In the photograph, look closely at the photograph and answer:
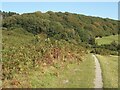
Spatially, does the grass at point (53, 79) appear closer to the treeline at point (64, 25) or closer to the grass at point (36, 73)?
the grass at point (36, 73)

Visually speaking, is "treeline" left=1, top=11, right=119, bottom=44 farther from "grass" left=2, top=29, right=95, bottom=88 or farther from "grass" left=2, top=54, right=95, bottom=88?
"grass" left=2, top=54, right=95, bottom=88

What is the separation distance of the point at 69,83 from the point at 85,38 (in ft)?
350

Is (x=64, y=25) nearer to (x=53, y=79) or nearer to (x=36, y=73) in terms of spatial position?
(x=36, y=73)

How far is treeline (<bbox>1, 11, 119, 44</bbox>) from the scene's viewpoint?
122 m

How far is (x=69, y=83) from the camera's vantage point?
21672mm

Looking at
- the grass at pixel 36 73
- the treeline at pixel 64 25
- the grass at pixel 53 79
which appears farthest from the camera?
the treeline at pixel 64 25

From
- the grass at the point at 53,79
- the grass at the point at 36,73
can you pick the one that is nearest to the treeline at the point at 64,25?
the grass at the point at 36,73

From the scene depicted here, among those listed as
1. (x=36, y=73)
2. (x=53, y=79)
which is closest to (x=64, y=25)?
(x=36, y=73)

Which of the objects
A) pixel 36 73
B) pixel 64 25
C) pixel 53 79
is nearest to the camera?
pixel 53 79

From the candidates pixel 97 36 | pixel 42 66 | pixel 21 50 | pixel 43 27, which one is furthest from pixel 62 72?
pixel 97 36

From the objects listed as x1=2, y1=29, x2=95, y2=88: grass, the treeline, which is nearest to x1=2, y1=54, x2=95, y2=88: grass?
x1=2, y1=29, x2=95, y2=88: grass

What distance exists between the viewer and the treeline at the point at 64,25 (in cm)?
12150

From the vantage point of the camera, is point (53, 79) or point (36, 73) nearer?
point (53, 79)

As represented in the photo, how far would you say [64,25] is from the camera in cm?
15250
